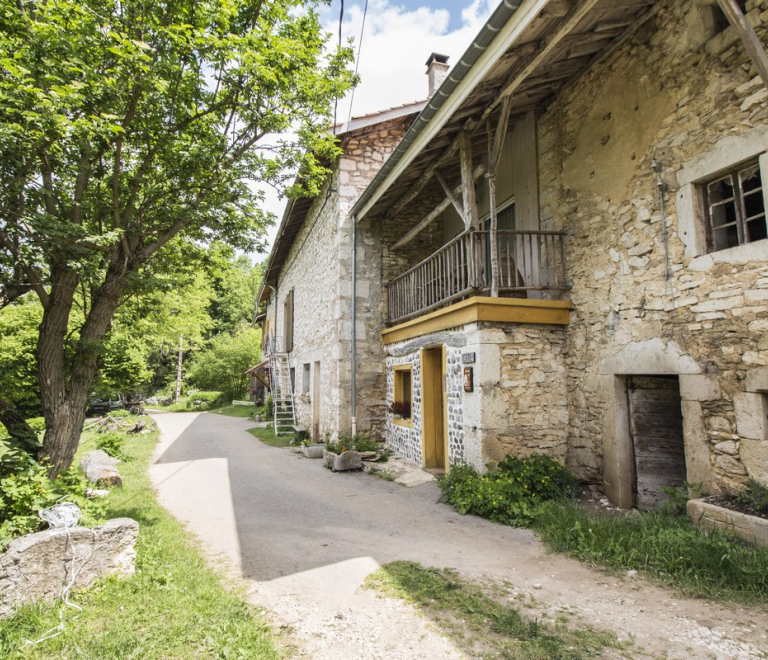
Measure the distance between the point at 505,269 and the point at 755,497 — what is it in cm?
410

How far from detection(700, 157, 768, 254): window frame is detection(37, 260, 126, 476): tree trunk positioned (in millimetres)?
6148

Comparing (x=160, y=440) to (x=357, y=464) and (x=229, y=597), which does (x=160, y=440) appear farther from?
(x=229, y=597)

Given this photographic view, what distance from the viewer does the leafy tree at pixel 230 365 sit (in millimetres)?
27844

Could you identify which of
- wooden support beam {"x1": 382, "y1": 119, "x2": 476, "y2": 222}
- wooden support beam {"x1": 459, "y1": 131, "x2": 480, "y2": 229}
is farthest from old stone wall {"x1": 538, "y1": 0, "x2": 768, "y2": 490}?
wooden support beam {"x1": 382, "y1": 119, "x2": 476, "y2": 222}

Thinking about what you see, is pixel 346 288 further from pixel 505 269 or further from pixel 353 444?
pixel 505 269

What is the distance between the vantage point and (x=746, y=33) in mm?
3453

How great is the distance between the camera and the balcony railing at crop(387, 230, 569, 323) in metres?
6.12

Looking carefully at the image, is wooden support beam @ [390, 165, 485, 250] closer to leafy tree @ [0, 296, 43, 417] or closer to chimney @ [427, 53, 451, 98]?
chimney @ [427, 53, 451, 98]

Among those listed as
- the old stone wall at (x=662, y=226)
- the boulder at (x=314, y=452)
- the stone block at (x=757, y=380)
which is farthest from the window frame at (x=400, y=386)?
the stone block at (x=757, y=380)

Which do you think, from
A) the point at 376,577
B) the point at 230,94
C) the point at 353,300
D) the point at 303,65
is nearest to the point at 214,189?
the point at 230,94

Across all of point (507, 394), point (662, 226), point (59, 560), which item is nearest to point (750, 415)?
point (662, 226)

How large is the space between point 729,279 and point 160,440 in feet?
43.4

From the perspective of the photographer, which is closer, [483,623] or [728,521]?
[483,623]

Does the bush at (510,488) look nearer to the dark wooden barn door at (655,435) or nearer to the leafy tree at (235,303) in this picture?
the dark wooden barn door at (655,435)
